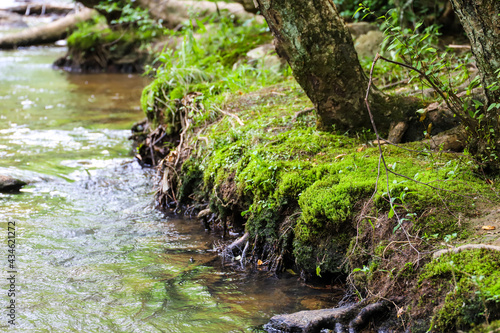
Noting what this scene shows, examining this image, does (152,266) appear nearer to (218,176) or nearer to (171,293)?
(171,293)

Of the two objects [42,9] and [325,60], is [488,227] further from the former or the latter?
[42,9]

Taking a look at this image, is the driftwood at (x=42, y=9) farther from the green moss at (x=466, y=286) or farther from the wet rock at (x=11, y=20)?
the green moss at (x=466, y=286)

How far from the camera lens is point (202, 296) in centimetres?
328

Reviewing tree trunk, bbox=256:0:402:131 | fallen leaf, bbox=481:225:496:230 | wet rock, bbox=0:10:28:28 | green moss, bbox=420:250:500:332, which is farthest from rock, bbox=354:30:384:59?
wet rock, bbox=0:10:28:28

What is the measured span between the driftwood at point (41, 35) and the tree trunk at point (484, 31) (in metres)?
15.6

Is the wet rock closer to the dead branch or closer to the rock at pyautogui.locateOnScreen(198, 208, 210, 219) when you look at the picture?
the dead branch

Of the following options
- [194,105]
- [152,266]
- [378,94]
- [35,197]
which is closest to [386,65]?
[378,94]

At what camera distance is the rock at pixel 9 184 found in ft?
17.5

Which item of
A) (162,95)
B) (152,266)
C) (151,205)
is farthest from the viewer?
(162,95)

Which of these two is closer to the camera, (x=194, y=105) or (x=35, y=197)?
(x=35, y=197)

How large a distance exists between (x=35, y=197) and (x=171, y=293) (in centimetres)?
271

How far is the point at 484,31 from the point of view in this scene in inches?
115

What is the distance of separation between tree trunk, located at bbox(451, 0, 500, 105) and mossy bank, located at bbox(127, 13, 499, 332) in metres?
0.65

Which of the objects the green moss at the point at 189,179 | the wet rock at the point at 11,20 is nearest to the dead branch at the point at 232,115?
the green moss at the point at 189,179
